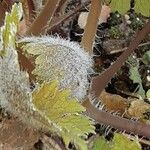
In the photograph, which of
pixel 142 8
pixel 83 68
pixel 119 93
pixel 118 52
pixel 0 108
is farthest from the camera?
pixel 118 52

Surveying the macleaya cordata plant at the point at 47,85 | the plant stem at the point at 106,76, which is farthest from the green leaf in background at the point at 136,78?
the macleaya cordata plant at the point at 47,85

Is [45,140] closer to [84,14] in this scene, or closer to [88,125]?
[88,125]

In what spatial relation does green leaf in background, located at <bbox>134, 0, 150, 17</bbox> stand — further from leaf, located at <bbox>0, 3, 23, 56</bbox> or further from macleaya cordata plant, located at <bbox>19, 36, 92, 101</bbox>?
leaf, located at <bbox>0, 3, 23, 56</bbox>

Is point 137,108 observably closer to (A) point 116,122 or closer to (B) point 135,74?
(B) point 135,74

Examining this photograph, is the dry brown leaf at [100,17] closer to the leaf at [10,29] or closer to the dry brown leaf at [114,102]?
the dry brown leaf at [114,102]

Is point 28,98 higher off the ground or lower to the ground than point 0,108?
higher

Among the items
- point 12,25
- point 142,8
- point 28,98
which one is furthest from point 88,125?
point 142,8

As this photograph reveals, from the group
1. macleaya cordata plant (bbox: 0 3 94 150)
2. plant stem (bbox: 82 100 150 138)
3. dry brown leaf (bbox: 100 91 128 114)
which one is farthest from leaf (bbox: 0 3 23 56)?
dry brown leaf (bbox: 100 91 128 114)
